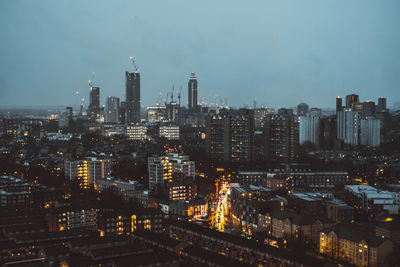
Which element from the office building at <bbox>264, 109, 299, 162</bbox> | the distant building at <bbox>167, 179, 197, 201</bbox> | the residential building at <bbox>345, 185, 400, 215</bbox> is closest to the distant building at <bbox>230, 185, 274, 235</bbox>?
the distant building at <bbox>167, 179, 197, 201</bbox>

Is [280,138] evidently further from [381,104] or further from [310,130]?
[381,104]

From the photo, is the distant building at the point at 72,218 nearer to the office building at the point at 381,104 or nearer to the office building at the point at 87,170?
the office building at the point at 87,170

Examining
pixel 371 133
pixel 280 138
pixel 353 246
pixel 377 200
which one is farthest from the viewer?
pixel 371 133

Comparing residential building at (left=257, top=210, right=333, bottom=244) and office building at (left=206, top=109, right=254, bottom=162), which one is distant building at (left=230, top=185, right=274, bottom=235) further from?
office building at (left=206, top=109, right=254, bottom=162)

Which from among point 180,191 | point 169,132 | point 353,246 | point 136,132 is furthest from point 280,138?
point 136,132

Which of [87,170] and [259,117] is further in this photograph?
[259,117]
